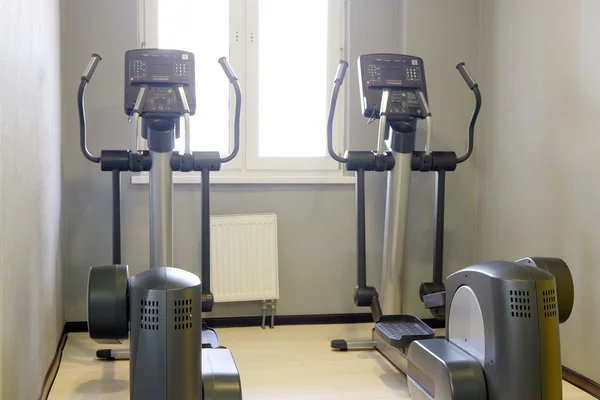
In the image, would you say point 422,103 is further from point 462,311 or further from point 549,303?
point 549,303

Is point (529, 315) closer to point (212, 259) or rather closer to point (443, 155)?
point (443, 155)

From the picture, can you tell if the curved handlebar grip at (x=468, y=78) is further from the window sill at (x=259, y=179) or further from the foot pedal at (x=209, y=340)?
the foot pedal at (x=209, y=340)

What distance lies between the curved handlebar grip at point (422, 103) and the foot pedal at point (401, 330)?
3.73 feet

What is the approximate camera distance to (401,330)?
3.39 metres

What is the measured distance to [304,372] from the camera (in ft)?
11.0

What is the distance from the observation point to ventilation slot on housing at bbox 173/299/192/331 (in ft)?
6.51

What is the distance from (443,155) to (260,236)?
4.18ft

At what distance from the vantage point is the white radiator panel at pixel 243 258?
4.10 m

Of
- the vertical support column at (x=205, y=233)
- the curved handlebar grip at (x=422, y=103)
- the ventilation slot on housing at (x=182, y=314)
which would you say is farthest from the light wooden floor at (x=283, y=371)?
the curved handlebar grip at (x=422, y=103)

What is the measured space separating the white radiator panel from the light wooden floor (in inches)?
10.2

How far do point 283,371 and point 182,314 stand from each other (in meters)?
1.49

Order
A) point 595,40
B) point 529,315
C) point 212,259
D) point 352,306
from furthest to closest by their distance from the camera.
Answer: point 352,306, point 212,259, point 595,40, point 529,315

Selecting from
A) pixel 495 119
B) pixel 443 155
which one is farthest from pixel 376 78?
pixel 495 119

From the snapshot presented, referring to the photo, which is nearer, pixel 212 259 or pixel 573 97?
pixel 573 97
